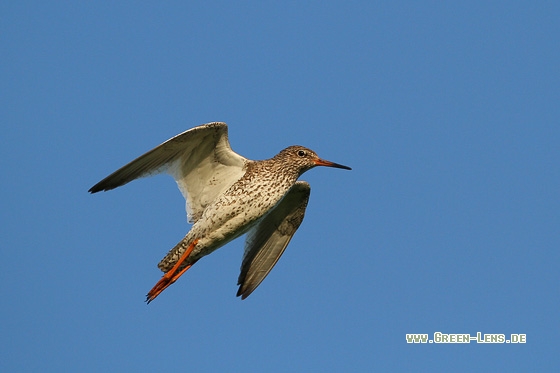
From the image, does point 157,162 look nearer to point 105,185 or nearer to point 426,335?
A: point 105,185

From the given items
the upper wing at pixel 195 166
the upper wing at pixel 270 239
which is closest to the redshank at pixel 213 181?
the upper wing at pixel 195 166

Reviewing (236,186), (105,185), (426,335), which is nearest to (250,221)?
(236,186)

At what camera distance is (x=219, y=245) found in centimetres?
1616

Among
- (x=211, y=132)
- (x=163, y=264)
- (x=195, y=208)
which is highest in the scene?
(x=211, y=132)

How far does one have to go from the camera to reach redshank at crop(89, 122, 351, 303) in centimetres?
1553

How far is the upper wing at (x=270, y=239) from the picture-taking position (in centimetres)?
1755

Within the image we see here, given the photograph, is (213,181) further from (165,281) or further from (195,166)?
(165,281)

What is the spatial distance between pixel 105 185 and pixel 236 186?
2580 millimetres

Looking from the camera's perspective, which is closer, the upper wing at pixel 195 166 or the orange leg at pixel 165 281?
the upper wing at pixel 195 166

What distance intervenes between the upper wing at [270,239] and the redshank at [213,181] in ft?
2.20

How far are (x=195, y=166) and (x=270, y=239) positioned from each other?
2723 millimetres

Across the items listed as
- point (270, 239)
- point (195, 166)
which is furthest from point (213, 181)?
point (270, 239)

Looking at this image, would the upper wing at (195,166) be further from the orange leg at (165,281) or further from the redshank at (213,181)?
the orange leg at (165,281)

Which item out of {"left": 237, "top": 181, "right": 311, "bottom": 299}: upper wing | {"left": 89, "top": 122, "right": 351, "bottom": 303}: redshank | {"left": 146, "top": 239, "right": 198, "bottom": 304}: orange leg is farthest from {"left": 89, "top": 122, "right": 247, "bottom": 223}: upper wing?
{"left": 237, "top": 181, "right": 311, "bottom": 299}: upper wing
